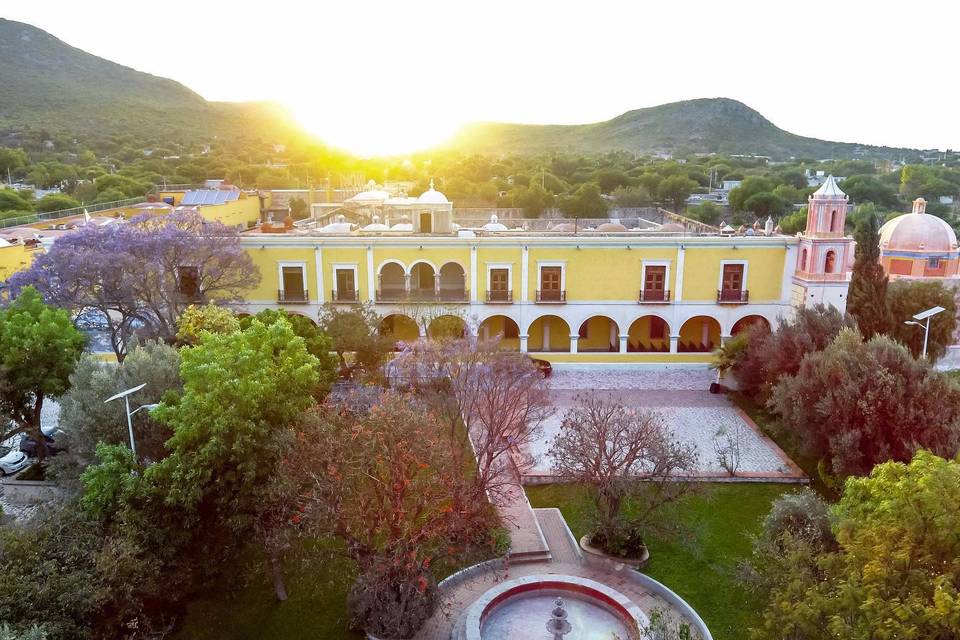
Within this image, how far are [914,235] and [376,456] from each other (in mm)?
26304

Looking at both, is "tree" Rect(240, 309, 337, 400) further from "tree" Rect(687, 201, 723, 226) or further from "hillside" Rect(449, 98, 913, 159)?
"hillside" Rect(449, 98, 913, 159)

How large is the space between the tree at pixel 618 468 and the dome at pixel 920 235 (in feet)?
66.1

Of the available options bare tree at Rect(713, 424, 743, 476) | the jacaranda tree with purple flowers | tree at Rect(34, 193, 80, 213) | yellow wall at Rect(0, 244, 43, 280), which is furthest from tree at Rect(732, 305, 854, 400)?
tree at Rect(34, 193, 80, 213)

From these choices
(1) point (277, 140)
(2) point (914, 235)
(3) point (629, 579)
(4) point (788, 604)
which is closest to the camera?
(4) point (788, 604)

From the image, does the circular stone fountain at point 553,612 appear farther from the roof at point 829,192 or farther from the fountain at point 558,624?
the roof at point 829,192

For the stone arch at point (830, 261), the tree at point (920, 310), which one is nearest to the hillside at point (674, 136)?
the tree at point (920, 310)

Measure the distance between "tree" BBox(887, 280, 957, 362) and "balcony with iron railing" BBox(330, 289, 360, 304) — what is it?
706 inches

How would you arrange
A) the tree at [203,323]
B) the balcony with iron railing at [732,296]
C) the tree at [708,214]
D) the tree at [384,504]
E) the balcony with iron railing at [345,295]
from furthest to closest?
the tree at [708,214]
the balcony with iron railing at [345,295]
the balcony with iron railing at [732,296]
the tree at [203,323]
the tree at [384,504]

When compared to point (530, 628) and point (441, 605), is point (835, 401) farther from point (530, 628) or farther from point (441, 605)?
point (441, 605)

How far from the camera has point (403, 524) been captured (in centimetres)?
1023

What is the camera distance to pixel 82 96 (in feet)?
217

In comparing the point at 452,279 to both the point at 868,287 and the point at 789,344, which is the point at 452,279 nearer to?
the point at 789,344

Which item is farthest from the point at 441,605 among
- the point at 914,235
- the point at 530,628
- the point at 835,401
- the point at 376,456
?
the point at 914,235

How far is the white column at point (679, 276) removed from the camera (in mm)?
23641
